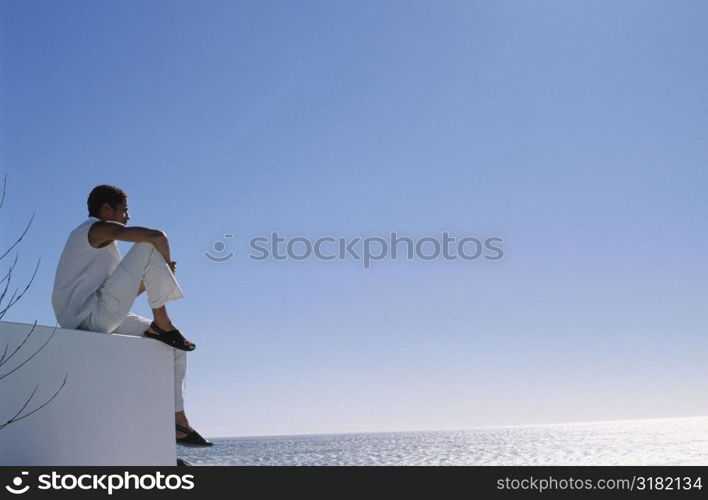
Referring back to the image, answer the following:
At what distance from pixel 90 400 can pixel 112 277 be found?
71cm

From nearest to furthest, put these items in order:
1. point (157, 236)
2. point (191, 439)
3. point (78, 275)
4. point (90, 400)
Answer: point (90, 400) → point (157, 236) → point (78, 275) → point (191, 439)

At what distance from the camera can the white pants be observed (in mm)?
4266

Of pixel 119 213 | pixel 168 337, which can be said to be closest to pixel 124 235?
pixel 119 213

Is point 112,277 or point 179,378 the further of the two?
point 179,378

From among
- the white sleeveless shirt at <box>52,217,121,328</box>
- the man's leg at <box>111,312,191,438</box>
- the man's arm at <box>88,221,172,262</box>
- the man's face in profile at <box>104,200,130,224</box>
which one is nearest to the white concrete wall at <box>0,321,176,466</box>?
the man's leg at <box>111,312,191,438</box>

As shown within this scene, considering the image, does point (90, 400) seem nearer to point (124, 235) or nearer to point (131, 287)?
point (131, 287)

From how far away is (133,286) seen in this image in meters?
4.29

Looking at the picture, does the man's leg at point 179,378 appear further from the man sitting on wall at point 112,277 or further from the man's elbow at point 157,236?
the man's elbow at point 157,236

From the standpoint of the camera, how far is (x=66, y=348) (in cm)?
393

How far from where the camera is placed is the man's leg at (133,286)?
4.27m
